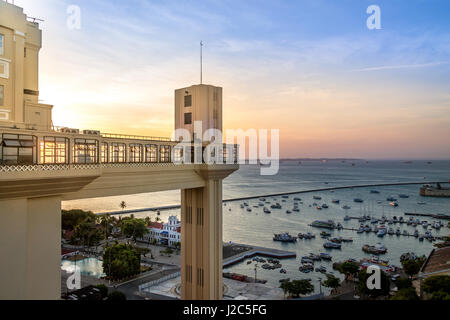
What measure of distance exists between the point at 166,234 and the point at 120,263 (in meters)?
22.1

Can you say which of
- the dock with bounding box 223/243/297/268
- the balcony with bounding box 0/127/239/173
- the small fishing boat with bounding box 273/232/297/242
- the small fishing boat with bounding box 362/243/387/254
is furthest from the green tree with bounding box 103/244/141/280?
the small fishing boat with bounding box 362/243/387/254

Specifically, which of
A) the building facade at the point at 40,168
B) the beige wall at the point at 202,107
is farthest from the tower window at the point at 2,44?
the beige wall at the point at 202,107

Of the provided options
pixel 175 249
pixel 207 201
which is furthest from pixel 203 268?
pixel 175 249

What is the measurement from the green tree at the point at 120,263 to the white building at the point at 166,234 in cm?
1858

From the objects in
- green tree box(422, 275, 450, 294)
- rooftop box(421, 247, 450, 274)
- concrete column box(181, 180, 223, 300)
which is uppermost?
concrete column box(181, 180, 223, 300)

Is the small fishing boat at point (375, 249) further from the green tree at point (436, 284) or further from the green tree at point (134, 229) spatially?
the green tree at point (134, 229)

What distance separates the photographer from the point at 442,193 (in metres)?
130

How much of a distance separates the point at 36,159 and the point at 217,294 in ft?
41.3

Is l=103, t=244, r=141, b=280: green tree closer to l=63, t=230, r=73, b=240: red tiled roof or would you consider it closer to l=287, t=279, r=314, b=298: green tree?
l=287, t=279, r=314, b=298: green tree

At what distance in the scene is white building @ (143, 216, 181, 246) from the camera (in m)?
61.9

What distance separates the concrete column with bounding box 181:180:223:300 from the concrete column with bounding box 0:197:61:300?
327 inches

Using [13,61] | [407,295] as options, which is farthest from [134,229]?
[13,61]

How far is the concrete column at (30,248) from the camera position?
959 centimetres
